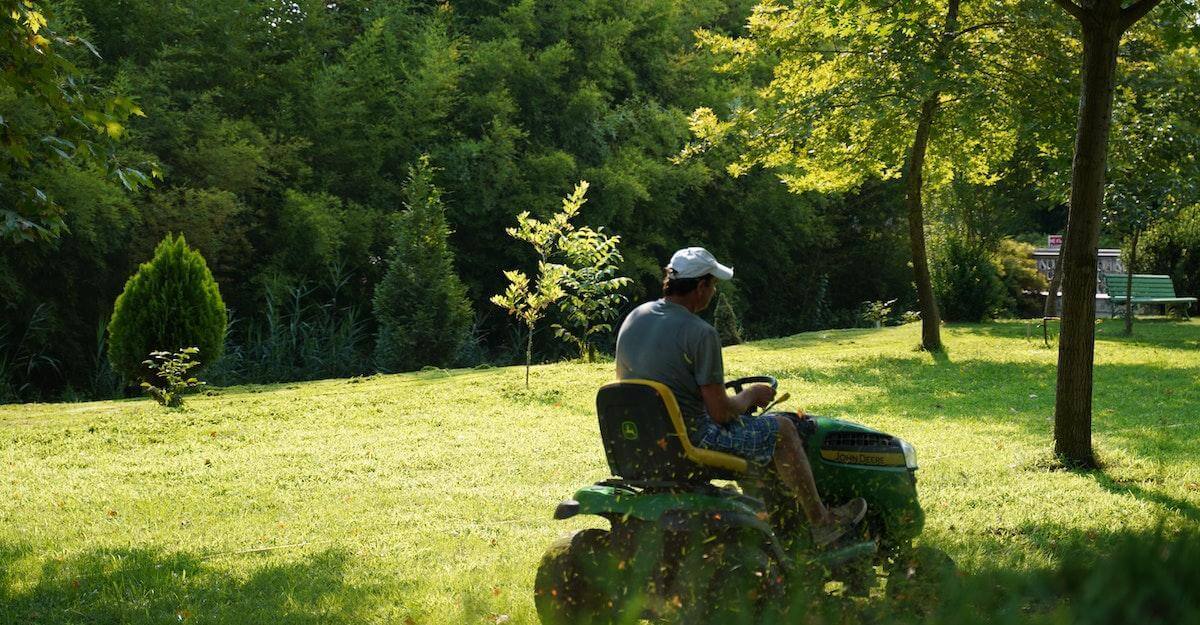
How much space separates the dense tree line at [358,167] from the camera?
20.5m

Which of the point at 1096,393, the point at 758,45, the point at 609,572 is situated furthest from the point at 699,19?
the point at 609,572

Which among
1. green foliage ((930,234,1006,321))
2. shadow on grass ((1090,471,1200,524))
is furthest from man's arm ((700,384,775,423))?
green foliage ((930,234,1006,321))

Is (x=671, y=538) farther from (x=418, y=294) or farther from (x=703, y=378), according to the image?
(x=418, y=294)

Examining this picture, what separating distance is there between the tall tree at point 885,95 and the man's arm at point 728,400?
9.98 meters

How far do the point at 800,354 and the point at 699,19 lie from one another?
18.4 meters

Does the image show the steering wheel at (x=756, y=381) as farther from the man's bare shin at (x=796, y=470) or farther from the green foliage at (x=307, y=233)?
the green foliage at (x=307, y=233)

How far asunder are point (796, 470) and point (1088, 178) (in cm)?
500

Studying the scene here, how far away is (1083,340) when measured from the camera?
8.98 m

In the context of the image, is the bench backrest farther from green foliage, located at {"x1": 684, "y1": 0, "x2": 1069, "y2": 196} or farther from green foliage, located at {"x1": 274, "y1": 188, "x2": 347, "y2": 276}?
green foliage, located at {"x1": 274, "y1": 188, "x2": 347, "y2": 276}

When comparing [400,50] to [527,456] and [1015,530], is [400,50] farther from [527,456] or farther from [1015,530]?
[1015,530]

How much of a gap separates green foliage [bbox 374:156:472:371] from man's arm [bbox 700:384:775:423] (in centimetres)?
1551

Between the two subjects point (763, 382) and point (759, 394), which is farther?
point (763, 382)

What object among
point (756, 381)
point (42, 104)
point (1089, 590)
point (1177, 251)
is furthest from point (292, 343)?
Answer: point (1177, 251)

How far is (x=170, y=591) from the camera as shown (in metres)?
5.91
